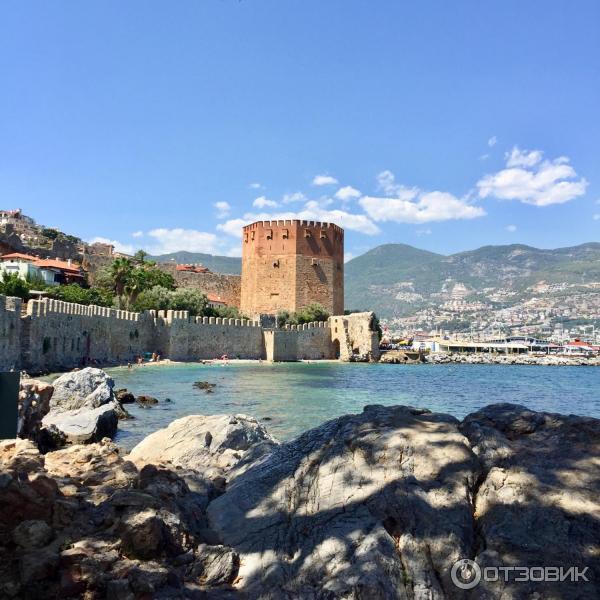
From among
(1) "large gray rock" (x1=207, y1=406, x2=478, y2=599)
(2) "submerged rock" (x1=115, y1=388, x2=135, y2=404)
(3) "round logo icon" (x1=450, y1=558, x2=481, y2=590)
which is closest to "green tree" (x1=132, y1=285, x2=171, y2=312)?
(2) "submerged rock" (x1=115, y1=388, x2=135, y2=404)

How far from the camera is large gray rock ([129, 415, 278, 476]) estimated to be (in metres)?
5.55

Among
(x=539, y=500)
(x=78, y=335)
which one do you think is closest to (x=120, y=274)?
(x=78, y=335)

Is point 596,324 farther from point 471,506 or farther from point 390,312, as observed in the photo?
point 471,506

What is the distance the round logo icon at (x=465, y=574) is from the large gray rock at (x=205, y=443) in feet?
8.75

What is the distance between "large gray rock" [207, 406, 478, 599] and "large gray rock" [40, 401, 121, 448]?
5171 mm

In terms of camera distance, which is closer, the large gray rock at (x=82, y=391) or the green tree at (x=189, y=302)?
the large gray rock at (x=82, y=391)

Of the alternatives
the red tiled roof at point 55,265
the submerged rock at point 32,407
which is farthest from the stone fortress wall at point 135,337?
the submerged rock at point 32,407

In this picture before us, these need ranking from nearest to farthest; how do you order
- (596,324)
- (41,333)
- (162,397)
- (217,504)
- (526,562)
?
(526,562) < (217,504) < (162,397) < (41,333) < (596,324)

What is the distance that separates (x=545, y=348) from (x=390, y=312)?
122396 mm

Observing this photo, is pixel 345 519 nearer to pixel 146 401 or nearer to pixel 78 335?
pixel 146 401

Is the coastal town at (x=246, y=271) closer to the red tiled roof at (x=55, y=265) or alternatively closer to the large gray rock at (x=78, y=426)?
the red tiled roof at (x=55, y=265)

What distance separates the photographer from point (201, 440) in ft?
20.0

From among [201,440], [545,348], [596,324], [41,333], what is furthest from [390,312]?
[201,440]

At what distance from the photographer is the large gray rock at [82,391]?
1045 cm
